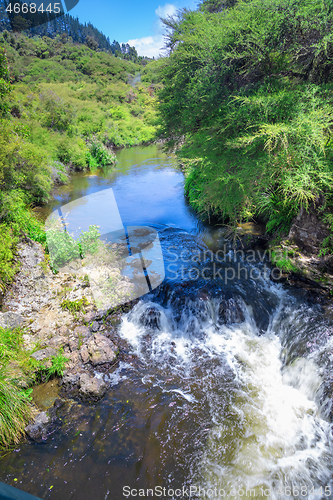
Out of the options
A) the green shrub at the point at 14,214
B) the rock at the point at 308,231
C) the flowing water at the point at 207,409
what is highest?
the green shrub at the point at 14,214

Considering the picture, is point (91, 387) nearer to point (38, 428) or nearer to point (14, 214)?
point (38, 428)

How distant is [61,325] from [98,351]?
4.48ft

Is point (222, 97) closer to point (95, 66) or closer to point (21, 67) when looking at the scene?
point (21, 67)

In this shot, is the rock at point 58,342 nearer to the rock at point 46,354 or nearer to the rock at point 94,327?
the rock at point 46,354

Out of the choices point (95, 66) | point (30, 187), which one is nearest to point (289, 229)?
point (30, 187)

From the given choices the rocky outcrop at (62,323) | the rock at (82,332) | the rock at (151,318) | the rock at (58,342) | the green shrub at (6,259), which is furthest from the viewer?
the rock at (151,318)

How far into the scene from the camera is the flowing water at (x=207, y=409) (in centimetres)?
386

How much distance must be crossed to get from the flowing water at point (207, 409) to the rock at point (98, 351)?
314 mm

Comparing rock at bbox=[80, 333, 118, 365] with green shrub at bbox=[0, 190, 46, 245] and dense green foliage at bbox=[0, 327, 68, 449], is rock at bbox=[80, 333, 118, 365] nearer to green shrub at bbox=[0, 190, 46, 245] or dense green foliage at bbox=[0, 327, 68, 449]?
dense green foliage at bbox=[0, 327, 68, 449]

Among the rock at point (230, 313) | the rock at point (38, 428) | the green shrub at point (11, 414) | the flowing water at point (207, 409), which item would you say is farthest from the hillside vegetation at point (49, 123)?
the rock at point (230, 313)

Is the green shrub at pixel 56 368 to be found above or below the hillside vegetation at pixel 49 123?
below

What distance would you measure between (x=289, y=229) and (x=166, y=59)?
8362 mm
